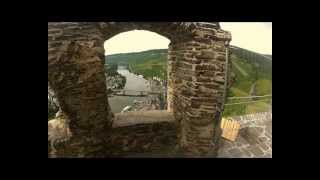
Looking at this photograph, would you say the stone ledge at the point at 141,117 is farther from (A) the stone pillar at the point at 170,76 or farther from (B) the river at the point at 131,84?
(B) the river at the point at 131,84

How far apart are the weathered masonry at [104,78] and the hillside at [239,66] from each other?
18 centimetres

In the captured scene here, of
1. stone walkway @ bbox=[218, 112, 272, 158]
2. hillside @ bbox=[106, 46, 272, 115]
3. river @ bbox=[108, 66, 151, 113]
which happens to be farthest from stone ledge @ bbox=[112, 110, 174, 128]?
stone walkway @ bbox=[218, 112, 272, 158]

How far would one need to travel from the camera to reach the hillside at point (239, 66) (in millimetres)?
2812

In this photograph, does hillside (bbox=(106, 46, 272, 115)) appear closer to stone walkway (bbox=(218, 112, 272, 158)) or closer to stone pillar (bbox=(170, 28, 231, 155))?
stone pillar (bbox=(170, 28, 231, 155))

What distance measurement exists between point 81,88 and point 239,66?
5.83 ft

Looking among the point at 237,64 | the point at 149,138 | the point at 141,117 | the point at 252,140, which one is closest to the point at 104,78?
the point at 141,117

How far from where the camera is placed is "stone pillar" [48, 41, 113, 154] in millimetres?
2539

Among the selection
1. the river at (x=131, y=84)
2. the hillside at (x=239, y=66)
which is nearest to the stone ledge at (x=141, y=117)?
the river at (x=131, y=84)

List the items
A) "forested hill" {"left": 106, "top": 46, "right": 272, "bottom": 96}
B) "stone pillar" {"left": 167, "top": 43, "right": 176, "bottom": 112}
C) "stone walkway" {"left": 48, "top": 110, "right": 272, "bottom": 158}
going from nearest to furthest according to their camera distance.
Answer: "forested hill" {"left": 106, "top": 46, "right": 272, "bottom": 96} → "stone walkway" {"left": 48, "top": 110, "right": 272, "bottom": 158} → "stone pillar" {"left": 167, "top": 43, "right": 176, "bottom": 112}

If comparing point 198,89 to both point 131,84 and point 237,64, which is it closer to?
point 237,64

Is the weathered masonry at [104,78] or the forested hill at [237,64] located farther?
the forested hill at [237,64]
